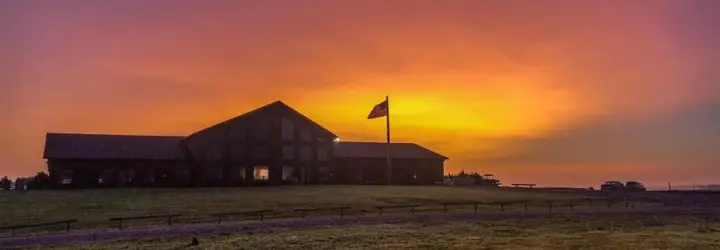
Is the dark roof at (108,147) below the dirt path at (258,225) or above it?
above

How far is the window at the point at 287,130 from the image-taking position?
86.2 m

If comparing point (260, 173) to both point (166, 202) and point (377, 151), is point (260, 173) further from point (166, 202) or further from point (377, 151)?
point (166, 202)

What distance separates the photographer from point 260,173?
8544 cm

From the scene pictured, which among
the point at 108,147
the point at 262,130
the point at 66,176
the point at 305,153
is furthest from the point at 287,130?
the point at 66,176

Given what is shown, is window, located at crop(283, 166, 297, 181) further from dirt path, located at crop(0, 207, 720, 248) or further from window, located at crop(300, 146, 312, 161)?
dirt path, located at crop(0, 207, 720, 248)

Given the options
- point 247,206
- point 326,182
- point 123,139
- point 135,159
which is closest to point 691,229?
point 247,206

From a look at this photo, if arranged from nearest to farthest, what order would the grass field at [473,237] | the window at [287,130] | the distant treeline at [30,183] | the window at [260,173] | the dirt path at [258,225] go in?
the grass field at [473,237]
the dirt path at [258,225]
the distant treeline at [30,183]
the window at [260,173]
the window at [287,130]

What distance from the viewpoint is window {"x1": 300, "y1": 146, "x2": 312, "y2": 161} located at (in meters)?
86.9

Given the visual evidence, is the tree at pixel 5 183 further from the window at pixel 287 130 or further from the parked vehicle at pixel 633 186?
the parked vehicle at pixel 633 186

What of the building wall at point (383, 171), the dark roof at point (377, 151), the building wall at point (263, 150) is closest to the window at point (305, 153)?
the building wall at point (263, 150)

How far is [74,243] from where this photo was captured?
30531 mm

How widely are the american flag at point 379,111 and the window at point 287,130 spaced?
33.2 ft

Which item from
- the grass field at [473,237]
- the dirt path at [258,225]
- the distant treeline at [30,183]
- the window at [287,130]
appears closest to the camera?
the grass field at [473,237]

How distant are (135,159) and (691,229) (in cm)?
6246
